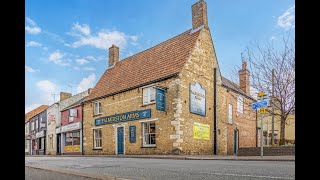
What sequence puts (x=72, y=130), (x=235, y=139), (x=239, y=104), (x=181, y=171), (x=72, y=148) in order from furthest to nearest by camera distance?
(x=72, y=130) → (x=72, y=148) → (x=239, y=104) → (x=235, y=139) → (x=181, y=171)

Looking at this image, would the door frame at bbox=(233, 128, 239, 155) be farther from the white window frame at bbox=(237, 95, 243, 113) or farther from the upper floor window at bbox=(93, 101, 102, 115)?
the upper floor window at bbox=(93, 101, 102, 115)

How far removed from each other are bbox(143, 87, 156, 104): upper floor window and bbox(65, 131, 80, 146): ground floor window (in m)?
9.70

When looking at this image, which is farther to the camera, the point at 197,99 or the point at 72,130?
the point at 72,130

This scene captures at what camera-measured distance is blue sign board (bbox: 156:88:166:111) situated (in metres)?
17.2

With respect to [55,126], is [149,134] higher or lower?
higher

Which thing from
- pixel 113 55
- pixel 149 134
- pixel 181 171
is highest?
pixel 113 55

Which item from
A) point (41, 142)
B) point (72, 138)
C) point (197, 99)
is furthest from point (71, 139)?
point (197, 99)

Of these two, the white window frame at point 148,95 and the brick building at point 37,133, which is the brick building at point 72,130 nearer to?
the brick building at point 37,133

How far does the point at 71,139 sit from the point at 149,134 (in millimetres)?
11559

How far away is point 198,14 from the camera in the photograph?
1967cm

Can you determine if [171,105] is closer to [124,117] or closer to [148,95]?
[148,95]

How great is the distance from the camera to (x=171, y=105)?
57.1 feet

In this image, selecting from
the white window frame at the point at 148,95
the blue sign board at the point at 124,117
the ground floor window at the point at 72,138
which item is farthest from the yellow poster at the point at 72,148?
the white window frame at the point at 148,95
